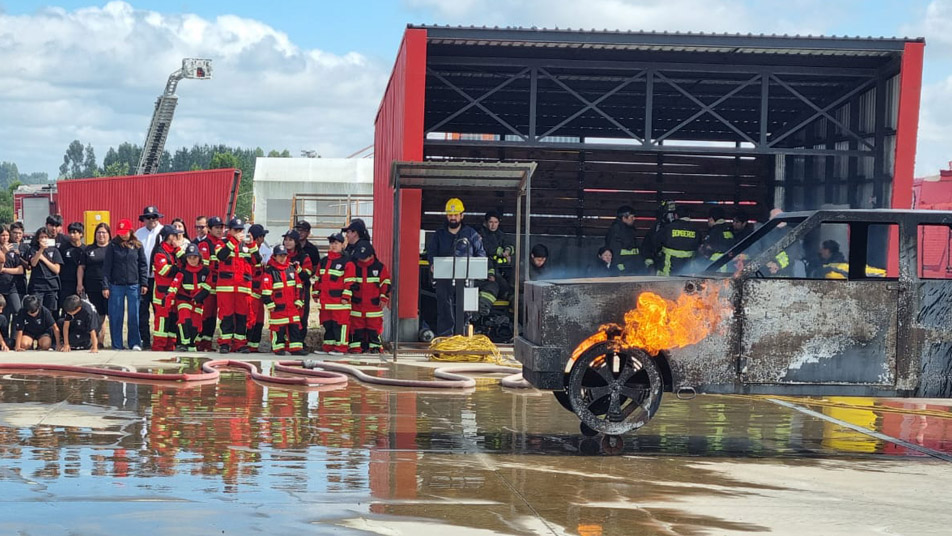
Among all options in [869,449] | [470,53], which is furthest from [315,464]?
[470,53]

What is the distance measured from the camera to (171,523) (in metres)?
5.82

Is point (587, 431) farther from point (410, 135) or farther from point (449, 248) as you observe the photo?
point (410, 135)

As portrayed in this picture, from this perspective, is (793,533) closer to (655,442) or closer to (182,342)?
(655,442)

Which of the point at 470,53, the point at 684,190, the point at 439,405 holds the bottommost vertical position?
the point at 439,405

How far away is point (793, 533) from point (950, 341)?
3.40m

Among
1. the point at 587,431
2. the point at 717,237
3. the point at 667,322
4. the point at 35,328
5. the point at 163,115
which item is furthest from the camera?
the point at 163,115

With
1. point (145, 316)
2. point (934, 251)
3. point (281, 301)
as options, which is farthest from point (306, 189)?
point (934, 251)

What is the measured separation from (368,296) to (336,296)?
44 cm

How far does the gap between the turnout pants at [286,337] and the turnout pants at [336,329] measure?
42 cm

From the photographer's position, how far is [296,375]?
12992 millimetres

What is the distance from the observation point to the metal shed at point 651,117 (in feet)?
54.2

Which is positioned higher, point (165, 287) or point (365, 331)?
point (165, 287)

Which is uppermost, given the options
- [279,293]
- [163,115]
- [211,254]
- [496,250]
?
[163,115]

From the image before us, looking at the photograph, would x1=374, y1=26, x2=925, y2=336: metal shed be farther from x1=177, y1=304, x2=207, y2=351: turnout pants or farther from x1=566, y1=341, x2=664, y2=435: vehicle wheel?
x1=566, y1=341, x2=664, y2=435: vehicle wheel
